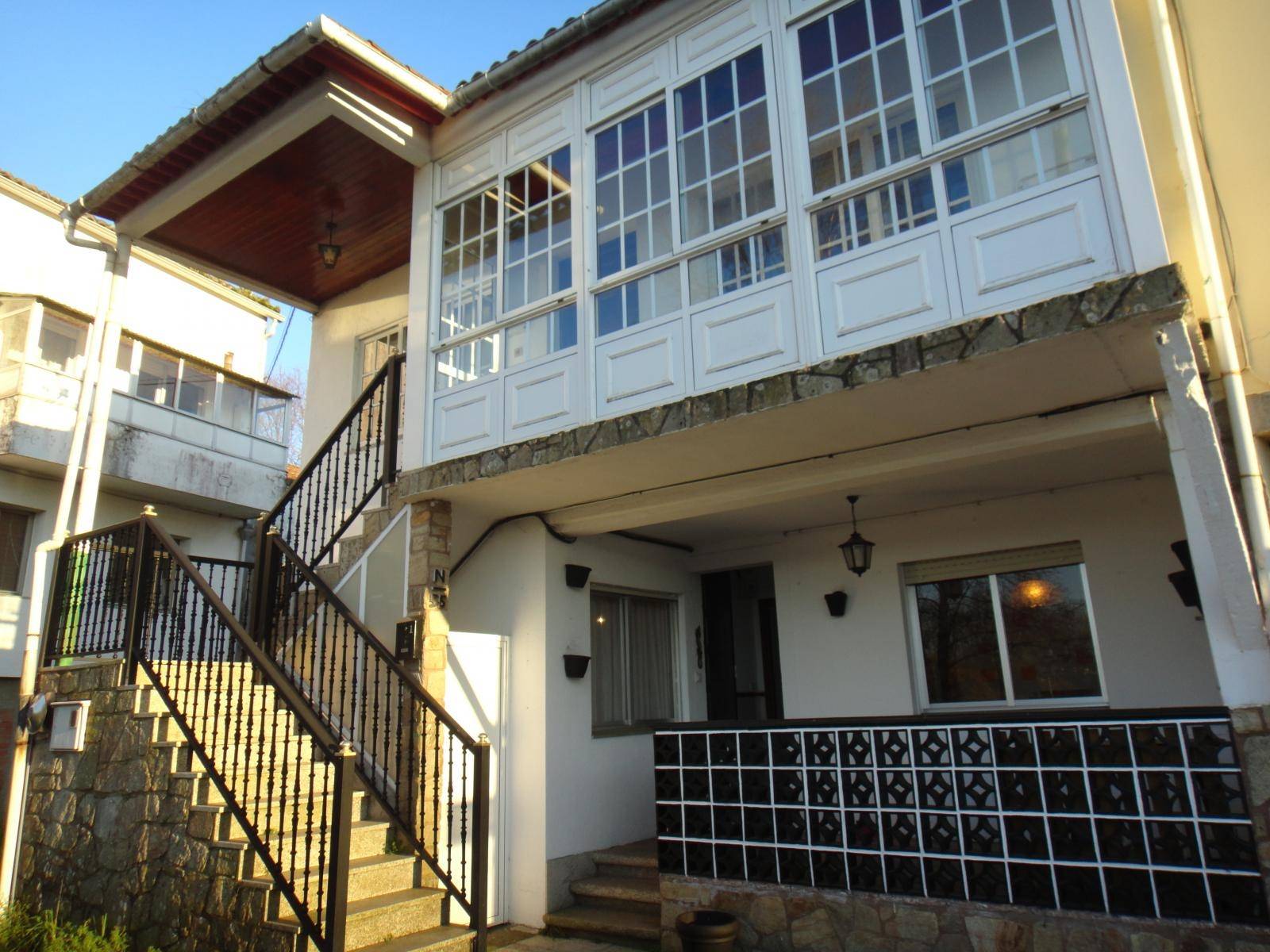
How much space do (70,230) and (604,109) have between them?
4985mm

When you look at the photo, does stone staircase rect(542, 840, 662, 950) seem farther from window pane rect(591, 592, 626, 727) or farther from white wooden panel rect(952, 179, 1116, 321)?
white wooden panel rect(952, 179, 1116, 321)

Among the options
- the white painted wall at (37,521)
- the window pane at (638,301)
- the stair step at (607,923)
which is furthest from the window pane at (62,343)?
the stair step at (607,923)

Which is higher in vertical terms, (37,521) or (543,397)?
(37,521)

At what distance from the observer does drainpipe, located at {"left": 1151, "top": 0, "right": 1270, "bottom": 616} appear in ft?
12.3

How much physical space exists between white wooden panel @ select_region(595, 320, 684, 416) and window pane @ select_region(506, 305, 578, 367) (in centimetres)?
38

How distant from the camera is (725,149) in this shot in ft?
18.0

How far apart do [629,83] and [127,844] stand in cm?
606

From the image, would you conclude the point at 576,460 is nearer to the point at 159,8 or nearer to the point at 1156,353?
the point at 1156,353

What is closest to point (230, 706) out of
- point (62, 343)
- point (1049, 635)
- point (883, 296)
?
point (883, 296)

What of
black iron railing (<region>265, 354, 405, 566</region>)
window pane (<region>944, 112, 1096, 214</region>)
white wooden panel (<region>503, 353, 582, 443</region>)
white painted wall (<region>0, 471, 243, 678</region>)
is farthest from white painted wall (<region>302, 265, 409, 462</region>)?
window pane (<region>944, 112, 1096, 214</region>)

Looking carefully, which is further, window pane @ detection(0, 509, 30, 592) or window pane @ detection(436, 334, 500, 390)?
window pane @ detection(0, 509, 30, 592)

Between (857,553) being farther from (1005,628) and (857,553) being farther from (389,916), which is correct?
(389,916)

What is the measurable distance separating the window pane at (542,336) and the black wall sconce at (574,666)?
7.75 ft

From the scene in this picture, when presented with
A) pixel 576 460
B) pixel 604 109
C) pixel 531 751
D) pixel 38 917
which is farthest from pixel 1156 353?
pixel 38 917
